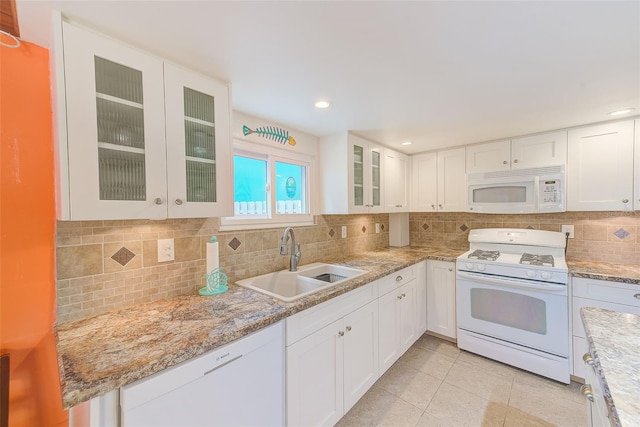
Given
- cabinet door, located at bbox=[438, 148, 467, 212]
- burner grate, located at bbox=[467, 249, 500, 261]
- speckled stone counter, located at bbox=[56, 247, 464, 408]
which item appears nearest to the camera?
speckled stone counter, located at bbox=[56, 247, 464, 408]

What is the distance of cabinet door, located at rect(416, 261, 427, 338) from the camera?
2.58 m

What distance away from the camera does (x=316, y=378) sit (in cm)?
146

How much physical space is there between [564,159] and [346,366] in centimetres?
257

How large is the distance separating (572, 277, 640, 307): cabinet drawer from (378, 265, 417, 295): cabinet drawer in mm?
1197

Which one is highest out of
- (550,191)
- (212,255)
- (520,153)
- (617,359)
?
(520,153)

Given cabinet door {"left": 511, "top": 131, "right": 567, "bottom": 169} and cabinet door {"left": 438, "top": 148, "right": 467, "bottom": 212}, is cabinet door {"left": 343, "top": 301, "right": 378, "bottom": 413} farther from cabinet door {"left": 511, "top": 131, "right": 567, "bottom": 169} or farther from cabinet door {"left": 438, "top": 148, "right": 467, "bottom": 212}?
cabinet door {"left": 511, "top": 131, "right": 567, "bottom": 169}

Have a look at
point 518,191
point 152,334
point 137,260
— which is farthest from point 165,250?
point 518,191

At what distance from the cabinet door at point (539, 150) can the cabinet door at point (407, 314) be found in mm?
1563

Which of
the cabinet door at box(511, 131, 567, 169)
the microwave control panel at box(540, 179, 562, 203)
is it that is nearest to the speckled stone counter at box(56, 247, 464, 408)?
the microwave control panel at box(540, 179, 562, 203)

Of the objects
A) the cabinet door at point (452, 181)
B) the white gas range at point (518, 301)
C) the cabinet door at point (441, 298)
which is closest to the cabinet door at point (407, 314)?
the cabinet door at point (441, 298)

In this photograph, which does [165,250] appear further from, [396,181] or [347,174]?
[396,181]

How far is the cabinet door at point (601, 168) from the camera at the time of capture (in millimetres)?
2057

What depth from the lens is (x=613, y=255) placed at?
7.51 ft

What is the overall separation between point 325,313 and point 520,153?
2.43 m
